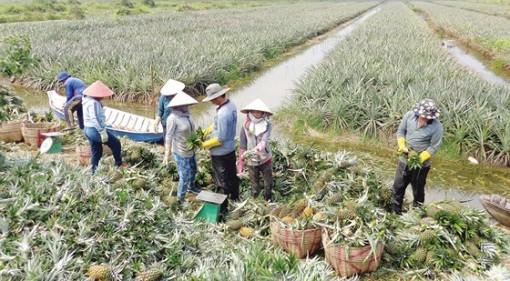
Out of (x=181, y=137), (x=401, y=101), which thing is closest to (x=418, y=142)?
(x=181, y=137)

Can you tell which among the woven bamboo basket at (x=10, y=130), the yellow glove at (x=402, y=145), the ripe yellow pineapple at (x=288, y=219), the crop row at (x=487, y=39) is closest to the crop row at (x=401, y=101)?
the yellow glove at (x=402, y=145)

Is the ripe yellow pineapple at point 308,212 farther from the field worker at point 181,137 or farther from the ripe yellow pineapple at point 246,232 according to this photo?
the field worker at point 181,137

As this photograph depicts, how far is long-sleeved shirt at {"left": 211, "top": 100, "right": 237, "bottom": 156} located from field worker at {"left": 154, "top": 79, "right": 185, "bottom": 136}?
1.14 metres

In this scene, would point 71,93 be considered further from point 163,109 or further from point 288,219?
point 288,219

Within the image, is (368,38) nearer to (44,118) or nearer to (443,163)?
(443,163)

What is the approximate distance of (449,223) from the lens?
4.36 metres

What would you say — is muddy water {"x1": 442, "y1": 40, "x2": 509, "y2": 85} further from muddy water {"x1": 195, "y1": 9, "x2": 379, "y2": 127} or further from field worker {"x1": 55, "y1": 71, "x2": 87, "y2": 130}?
field worker {"x1": 55, "y1": 71, "x2": 87, "y2": 130}

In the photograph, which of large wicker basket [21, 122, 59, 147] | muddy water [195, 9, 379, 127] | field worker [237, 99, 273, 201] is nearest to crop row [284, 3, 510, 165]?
muddy water [195, 9, 379, 127]

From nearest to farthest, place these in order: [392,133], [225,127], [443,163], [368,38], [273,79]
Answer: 1. [225,127]
2. [443,163]
3. [392,133]
4. [273,79]
5. [368,38]

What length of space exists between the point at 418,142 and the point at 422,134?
0.39ft

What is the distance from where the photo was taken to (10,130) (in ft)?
24.8

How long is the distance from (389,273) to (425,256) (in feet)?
1.34

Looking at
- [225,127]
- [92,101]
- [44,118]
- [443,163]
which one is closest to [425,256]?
[225,127]

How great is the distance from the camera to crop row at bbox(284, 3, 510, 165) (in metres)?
7.92
